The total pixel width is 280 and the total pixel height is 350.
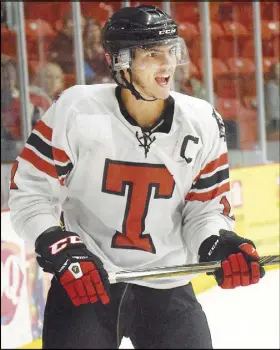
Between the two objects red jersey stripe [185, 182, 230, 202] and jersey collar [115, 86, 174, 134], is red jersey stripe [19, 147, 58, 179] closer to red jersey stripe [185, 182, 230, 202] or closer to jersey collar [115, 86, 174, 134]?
jersey collar [115, 86, 174, 134]

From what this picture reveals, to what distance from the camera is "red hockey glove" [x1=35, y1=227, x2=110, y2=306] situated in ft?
5.04

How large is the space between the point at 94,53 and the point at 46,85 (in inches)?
13.6

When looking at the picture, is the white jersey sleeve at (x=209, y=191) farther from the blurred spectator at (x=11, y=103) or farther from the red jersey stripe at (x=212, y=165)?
the blurred spectator at (x=11, y=103)

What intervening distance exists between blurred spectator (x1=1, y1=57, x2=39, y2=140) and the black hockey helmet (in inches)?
66.6

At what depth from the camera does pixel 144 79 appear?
1689mm

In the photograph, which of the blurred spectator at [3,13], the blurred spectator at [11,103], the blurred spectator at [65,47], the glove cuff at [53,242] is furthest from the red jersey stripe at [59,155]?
the blurred spectator at [65,47]

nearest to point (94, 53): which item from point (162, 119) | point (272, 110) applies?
point (272, 110)

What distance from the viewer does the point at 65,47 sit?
152 inches

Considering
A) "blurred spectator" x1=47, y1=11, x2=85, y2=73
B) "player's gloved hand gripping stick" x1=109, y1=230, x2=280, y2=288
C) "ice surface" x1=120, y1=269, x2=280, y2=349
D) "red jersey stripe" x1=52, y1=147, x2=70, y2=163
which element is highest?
"blurred spectator" x1=47, y1=11, x2=85, y2=73

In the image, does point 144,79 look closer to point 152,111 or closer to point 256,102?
point 152,111

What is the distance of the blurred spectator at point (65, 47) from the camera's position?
379cm

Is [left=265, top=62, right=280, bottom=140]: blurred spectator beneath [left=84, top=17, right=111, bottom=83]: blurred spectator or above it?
beneath

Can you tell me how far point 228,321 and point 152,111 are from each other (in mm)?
1325

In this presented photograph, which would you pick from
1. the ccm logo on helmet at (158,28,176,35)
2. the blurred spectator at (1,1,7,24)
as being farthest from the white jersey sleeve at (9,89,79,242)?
the blurred spectator at (1,1,7,24)
